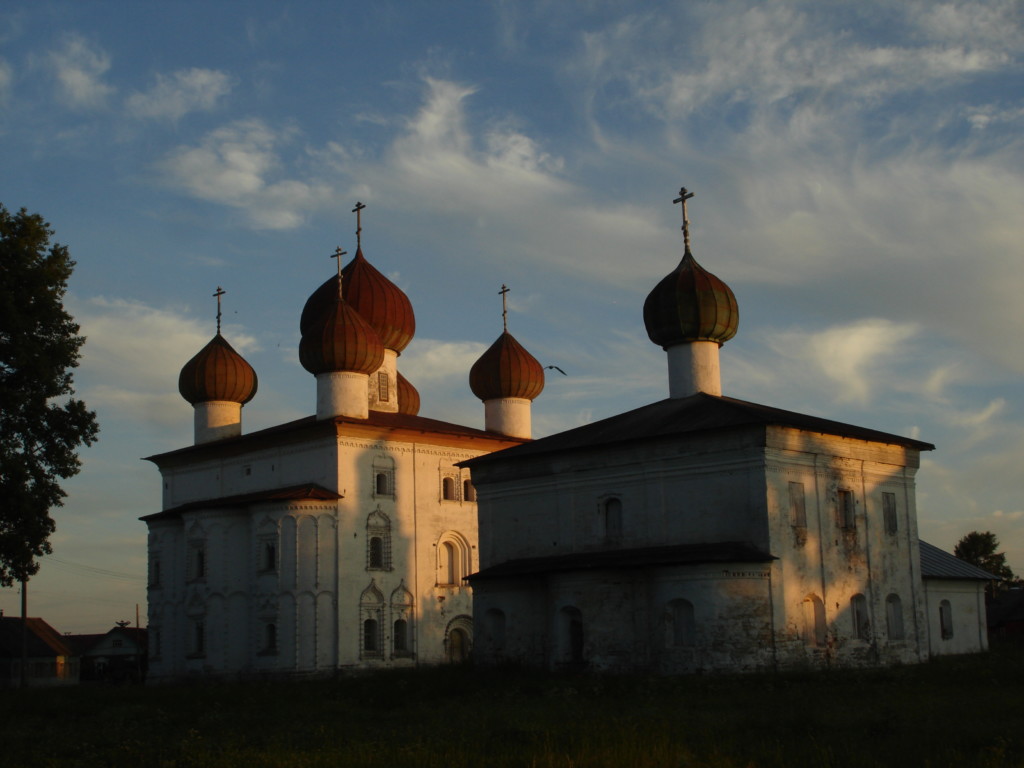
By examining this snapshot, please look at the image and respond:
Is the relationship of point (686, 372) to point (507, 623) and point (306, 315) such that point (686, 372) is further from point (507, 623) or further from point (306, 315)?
point (306, 315)

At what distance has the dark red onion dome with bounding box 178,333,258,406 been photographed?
34.1 metres

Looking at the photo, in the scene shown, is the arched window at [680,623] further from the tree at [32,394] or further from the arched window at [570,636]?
the tree at [32,394]

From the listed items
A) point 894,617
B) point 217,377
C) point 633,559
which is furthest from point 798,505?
point 217,377

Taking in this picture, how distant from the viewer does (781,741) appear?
40.2ft

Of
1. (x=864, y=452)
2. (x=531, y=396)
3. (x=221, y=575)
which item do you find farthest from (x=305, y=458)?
(x=864, y=452)

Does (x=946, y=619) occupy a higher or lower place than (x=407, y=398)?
lower

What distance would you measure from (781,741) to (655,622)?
10101 mm

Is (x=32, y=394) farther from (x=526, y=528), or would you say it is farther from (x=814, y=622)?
(x=814, y=622)

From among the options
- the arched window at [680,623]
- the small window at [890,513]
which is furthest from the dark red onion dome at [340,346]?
the small window at [890,513]

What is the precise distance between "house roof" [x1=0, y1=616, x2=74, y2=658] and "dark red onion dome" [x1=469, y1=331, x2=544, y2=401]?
21.9m

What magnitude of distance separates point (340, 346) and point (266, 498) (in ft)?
14.0

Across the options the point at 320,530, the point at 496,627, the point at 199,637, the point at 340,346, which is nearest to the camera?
the point at 496,627

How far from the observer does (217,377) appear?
3406 centimetres

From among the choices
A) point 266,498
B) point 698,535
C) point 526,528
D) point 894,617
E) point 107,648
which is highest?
point 266,498
